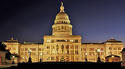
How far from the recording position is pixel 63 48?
372ft

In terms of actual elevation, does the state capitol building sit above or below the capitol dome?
below

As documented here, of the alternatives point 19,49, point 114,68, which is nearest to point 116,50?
point 19,49

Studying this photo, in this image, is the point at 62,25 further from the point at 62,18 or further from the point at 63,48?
the point at 63,48

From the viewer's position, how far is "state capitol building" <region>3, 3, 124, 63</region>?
372 feet

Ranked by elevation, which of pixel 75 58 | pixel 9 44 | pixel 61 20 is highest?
pixel 61 20

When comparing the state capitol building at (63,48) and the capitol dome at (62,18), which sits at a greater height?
the capitol dome at (62,18)

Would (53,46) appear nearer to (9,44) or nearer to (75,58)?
(75,58)

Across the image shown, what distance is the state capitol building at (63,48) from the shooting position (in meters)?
113

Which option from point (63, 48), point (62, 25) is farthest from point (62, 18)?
point (63, 48)

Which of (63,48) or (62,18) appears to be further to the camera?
(62,18)

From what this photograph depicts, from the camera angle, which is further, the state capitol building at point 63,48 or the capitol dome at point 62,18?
the capitol dome at point 62,18

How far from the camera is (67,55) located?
112 meters

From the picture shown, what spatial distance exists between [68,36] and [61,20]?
1774 cm

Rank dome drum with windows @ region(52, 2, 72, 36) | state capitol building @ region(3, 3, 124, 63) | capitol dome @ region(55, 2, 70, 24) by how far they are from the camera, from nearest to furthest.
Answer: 1. state capitol building @ region(3, 3, 124, 63)
2. dome drum with windows @ region(52, 2, 72, 36)
3. capitol dome @ region(55, 2, 70, 24)
